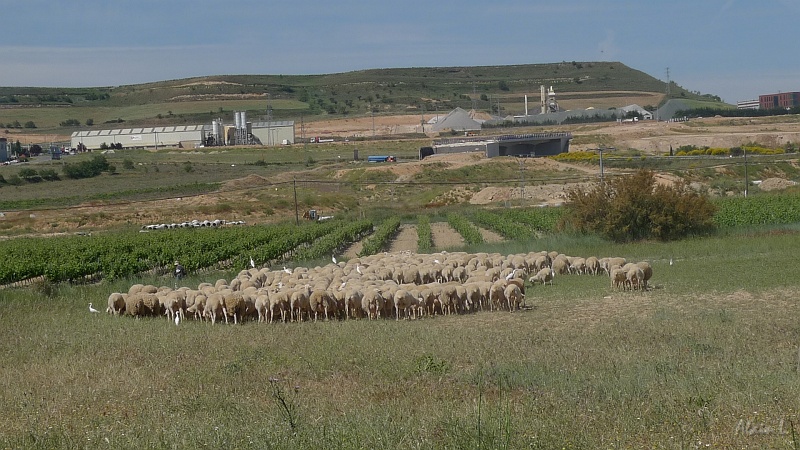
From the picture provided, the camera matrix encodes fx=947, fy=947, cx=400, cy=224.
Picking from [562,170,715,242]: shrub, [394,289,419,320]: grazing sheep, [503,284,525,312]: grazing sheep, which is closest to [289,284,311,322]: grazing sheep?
[394,289,419,320]: grazing sheep

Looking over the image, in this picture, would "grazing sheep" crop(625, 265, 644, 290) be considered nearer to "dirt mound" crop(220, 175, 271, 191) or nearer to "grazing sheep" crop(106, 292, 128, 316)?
"grazing sheep" crop(106, 292, 128, 316)

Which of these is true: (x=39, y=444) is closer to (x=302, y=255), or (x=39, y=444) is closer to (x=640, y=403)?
(x=640, y=403)

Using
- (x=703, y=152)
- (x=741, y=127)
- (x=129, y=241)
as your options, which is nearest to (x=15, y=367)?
(x=129, y=241)

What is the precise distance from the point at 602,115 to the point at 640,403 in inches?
6393

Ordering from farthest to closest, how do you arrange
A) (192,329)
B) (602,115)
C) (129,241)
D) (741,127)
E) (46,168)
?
1. (602,115)
2. (741,127)
3. (46,168)
4. (129,241)
5. (192,329)

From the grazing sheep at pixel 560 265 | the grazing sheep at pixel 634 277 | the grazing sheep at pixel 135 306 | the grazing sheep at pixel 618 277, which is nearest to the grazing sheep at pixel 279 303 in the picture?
the grazing sheep at pixel 135 306

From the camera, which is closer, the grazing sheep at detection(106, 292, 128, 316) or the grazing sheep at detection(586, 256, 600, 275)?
the grazing sheep at detection(106, 292, 128, 316)

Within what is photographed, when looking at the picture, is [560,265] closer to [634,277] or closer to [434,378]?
[634,277]

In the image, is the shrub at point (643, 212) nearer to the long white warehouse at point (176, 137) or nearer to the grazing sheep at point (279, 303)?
the grazing sheep at point (279, 303)

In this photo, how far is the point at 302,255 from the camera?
36156 millimetres

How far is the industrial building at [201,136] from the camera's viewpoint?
148375mm

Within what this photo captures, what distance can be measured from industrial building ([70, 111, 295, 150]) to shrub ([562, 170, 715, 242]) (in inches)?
4399

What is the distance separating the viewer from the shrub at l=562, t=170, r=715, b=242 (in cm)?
3778

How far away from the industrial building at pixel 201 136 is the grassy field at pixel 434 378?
128594 millimetres
